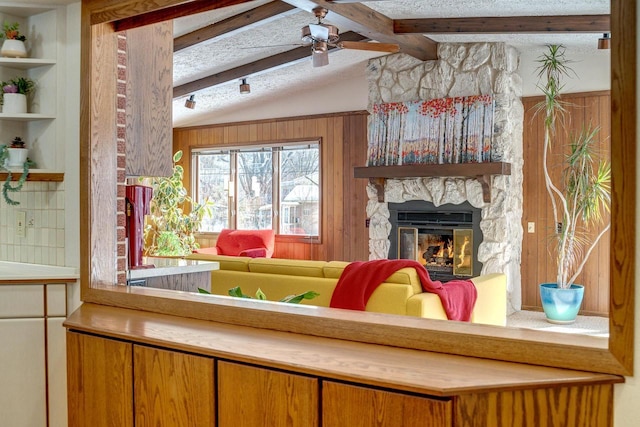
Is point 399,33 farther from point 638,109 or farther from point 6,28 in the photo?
point 638,109

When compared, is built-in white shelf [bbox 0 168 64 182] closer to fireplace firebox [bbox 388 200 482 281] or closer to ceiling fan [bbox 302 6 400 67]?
ceiling fan [bbox 302 6 400 67]

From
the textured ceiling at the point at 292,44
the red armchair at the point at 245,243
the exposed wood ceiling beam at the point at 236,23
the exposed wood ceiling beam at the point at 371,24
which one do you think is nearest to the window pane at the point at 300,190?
the red armchair at the point at 245,243

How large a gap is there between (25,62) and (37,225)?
782mm

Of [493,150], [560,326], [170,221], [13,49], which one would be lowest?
[560,326]

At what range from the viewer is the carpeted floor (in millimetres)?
5981

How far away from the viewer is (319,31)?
4.86 m

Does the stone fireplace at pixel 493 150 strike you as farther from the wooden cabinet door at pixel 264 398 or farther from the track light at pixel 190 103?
the wooden cabinet door at pixel 264 398

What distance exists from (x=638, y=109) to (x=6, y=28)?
8.92 feet

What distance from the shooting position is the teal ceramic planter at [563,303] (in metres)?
6.33

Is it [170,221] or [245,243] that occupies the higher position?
[170,221]

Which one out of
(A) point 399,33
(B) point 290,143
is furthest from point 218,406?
(B) point 290,143

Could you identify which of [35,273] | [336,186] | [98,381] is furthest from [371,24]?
[98,381]

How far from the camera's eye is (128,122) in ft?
10.3

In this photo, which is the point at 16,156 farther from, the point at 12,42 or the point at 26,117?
the point at 12,42
